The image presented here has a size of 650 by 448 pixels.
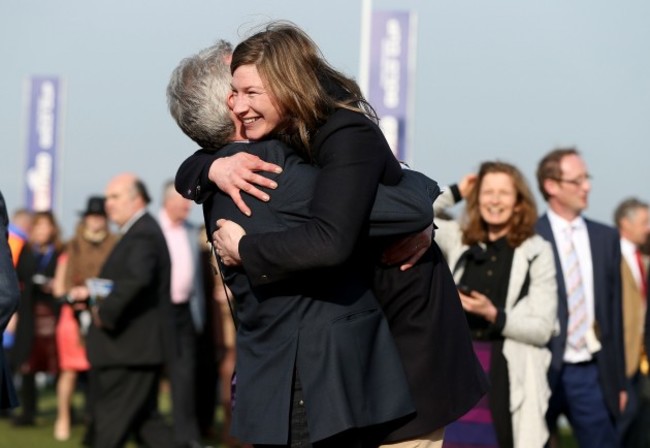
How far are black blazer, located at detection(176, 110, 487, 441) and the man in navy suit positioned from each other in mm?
3553

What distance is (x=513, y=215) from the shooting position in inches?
288

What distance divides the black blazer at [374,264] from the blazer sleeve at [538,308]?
8.48 feet

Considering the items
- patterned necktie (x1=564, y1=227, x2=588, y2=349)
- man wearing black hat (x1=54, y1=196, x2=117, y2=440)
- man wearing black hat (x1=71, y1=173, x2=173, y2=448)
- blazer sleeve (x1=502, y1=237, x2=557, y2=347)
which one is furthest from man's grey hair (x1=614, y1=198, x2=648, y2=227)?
blazer sleeve (x1=502, y1=237, x2=557, y2=347)

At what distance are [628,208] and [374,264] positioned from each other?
37.0 feet

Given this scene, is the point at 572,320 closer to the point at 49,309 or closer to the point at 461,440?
the point at 461,440

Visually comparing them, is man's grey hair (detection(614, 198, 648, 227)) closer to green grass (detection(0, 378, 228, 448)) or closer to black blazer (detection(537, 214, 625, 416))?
green grass (detection(0, 378, 228, 448))

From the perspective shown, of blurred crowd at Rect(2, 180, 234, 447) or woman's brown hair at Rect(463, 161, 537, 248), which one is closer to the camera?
woman's brown hair at Rect(463, 161, 537, 248)

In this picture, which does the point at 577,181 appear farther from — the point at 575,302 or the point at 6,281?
the point at 6,281

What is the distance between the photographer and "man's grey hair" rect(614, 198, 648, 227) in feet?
49.1

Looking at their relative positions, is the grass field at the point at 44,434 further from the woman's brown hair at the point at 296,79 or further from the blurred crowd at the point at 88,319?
the woman's brown hair at the point at 296,79

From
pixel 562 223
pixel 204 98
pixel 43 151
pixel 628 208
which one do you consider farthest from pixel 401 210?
pixel 43 151

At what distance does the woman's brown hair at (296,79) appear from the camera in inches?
154

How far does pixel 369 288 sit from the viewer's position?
4094 millimetres

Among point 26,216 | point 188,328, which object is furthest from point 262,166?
point 26,216
